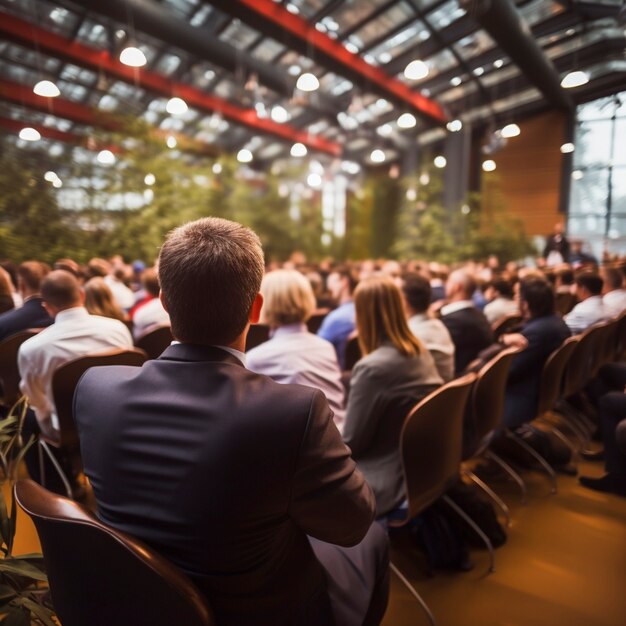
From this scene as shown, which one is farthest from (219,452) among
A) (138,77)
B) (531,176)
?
(531,176)

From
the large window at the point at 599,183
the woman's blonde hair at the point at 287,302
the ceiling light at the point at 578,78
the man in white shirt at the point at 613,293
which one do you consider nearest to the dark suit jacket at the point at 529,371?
the woman's blonde hair at the point at 287,302

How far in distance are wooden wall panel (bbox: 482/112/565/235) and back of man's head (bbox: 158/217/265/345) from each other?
531 inches

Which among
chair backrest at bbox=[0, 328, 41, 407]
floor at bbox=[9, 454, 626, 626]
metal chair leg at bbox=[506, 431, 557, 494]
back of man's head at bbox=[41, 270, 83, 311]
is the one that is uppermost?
back of man's head at bbox=[41, 270, 83, 311]

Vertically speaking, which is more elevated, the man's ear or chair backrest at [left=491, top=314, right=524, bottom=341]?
the man's ear

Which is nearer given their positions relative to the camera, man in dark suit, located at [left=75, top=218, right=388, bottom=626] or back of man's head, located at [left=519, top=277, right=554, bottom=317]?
man in dark suit, located at [left=75, top=218, right=388, bottom=626]

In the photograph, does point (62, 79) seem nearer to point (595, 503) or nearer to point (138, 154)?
point (138, 154)

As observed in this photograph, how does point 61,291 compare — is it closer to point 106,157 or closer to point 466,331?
point 466,331

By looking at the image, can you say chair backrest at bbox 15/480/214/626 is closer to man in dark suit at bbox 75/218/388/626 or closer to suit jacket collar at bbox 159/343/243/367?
man in dark suit at bbox 75/218/388/626

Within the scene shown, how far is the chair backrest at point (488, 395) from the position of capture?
2152 mm

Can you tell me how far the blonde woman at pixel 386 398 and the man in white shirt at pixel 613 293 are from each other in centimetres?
296

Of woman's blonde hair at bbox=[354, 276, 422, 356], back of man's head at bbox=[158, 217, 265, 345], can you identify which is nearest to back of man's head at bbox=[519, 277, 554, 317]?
woman's blonde hair at bbox=[354, 276, 422, 356]

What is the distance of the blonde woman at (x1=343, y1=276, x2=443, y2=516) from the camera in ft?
6.00

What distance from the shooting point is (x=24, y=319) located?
3043 mm

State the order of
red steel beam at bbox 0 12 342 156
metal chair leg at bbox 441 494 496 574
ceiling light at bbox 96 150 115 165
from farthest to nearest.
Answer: ceiling light at bbox 96 150 115 165, red steel beam at bbox 0 12 342 156, metal chair leg at bbox 441 494 496 574
